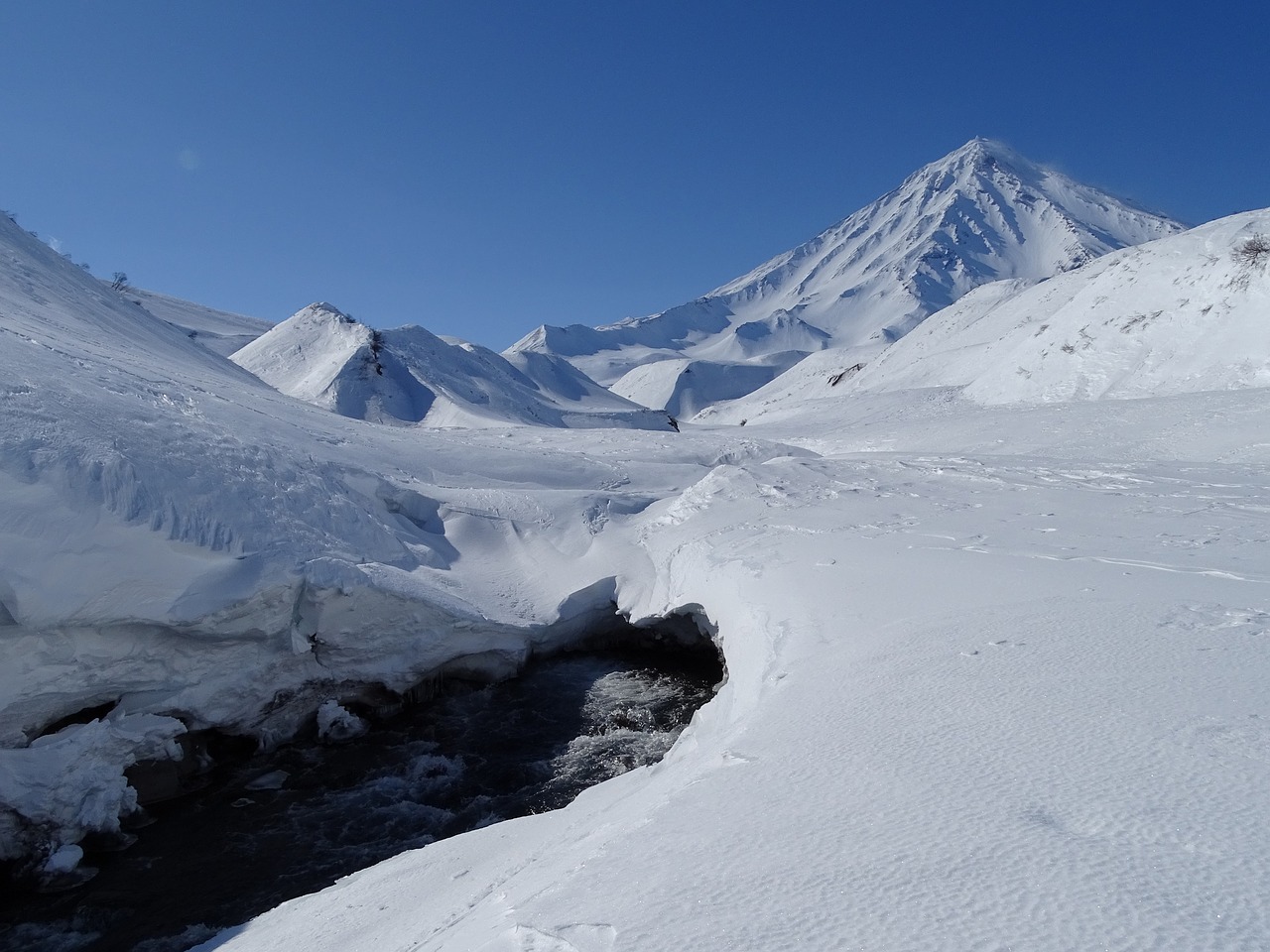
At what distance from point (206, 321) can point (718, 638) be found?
70671 millimetres

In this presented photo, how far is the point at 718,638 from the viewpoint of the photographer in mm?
11047

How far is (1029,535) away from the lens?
33.0 ft

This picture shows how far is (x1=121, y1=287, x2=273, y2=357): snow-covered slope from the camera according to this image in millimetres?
56969

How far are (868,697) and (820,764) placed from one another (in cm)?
124

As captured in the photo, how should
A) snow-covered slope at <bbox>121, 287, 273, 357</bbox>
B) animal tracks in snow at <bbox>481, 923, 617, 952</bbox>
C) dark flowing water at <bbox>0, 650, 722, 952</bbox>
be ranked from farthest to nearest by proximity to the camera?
snow-covered slope at <bbox>121, 287, 273, 357</bbox>
dark flowing water at <bbox>0, 650, 722, 952</bbox>
animal tracks in snow at <bbox>481, 923, 617, 952</bbox>

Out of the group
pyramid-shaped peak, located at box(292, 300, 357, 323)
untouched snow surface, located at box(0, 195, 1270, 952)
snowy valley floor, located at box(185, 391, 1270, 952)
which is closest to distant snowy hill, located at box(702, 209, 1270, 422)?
untouched snow surface, located at box(0, 195, 1270, 952)

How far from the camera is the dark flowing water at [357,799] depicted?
7250 millimetres

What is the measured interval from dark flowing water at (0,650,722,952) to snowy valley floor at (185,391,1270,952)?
1647mm

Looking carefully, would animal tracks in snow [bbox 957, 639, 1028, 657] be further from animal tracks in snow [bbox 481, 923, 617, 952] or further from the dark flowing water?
the dark flowing water

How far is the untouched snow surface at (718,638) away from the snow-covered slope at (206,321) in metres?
40.2

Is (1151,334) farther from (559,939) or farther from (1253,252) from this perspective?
(559,939)

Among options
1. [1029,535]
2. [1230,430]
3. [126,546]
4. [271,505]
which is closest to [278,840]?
[126,546]

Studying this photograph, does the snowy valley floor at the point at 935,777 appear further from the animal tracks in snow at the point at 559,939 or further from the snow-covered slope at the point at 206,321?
the snow-covered slope at the point at 206,321

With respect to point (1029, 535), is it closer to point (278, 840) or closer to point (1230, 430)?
point (278, 840)
